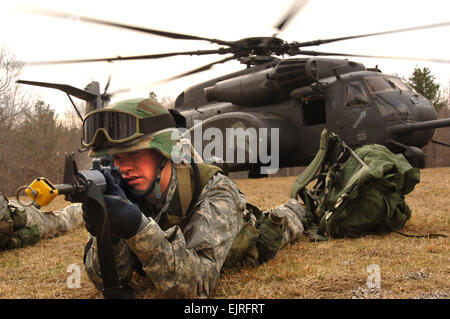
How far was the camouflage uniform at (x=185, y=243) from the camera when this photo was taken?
2.10 metres

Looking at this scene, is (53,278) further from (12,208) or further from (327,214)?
(327,214)

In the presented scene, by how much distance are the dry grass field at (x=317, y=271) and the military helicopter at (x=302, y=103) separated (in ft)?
14.9

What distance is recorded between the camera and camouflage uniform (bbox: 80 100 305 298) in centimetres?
210

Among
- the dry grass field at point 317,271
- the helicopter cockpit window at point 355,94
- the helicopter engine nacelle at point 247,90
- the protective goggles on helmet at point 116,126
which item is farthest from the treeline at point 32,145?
the protective goggles on helmet at point 116,126

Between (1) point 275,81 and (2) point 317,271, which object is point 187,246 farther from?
(1) point 275,81

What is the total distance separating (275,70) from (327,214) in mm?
5765

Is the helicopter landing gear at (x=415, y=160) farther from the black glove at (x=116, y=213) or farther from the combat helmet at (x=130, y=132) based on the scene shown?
the black glove at (x=116, y=213)

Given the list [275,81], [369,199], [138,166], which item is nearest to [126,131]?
[138,166]

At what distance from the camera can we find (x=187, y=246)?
232 cm

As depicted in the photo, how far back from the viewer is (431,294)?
2.22 metres

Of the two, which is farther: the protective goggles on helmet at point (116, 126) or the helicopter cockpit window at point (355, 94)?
the helicopter cockpit window at point (355, 94)

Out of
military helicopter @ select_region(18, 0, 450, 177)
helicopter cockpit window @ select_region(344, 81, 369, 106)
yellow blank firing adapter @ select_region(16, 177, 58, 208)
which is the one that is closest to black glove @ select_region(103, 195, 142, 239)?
yellow blank firing adapter @ select_region(16, 177, 58, 208)

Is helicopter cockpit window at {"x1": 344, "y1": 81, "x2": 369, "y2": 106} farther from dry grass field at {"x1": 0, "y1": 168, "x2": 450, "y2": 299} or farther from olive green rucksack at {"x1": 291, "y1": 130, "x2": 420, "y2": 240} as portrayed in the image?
olive green rucksack at {"x1": 291, "y1": 130, "x2": 420, "y2": 240}

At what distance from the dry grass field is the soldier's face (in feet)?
2.11
